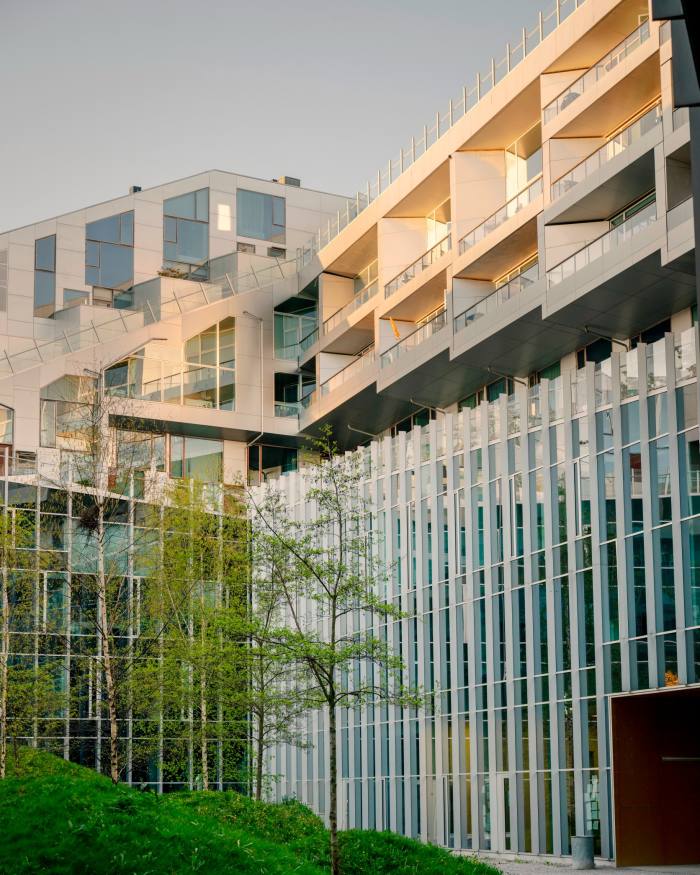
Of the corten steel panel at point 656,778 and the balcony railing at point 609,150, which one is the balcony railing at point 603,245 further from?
the corten steel panel at point 656,778

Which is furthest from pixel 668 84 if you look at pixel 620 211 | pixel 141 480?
pixel 141 480

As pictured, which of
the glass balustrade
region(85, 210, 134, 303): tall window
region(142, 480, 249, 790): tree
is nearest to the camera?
the glass balustrade

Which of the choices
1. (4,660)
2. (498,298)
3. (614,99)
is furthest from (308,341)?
(4,660)

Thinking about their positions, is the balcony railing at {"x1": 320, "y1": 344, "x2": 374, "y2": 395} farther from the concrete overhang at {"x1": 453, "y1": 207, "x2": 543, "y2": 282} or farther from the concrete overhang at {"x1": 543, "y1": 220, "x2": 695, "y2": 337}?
the concrete overhang at {"x1": 543, "y1": 220, "x2": 695, "y2": 337}

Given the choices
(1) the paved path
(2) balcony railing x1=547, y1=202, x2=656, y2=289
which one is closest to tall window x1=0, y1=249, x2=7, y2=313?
(2) balcony railing x1=547, y1=202, x2=656, y2=289

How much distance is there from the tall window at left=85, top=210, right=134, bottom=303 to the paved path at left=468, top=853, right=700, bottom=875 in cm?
3725

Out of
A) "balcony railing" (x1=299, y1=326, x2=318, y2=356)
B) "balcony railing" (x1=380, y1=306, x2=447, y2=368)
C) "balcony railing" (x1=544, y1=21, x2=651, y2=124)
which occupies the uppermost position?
"balcony railing" (x1=544, y1=21, x2=651, y2=124)

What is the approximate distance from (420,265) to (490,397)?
23.4 feet

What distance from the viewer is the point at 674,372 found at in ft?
113

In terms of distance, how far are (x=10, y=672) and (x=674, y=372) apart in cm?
2281

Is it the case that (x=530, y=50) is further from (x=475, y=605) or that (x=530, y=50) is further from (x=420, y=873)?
(x=420, y=873)

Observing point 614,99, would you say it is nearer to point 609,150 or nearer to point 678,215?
point 609,150

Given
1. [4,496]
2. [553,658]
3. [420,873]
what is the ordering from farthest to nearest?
[4,496], [553,658], [420,873]

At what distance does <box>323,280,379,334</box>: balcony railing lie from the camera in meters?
54.6
